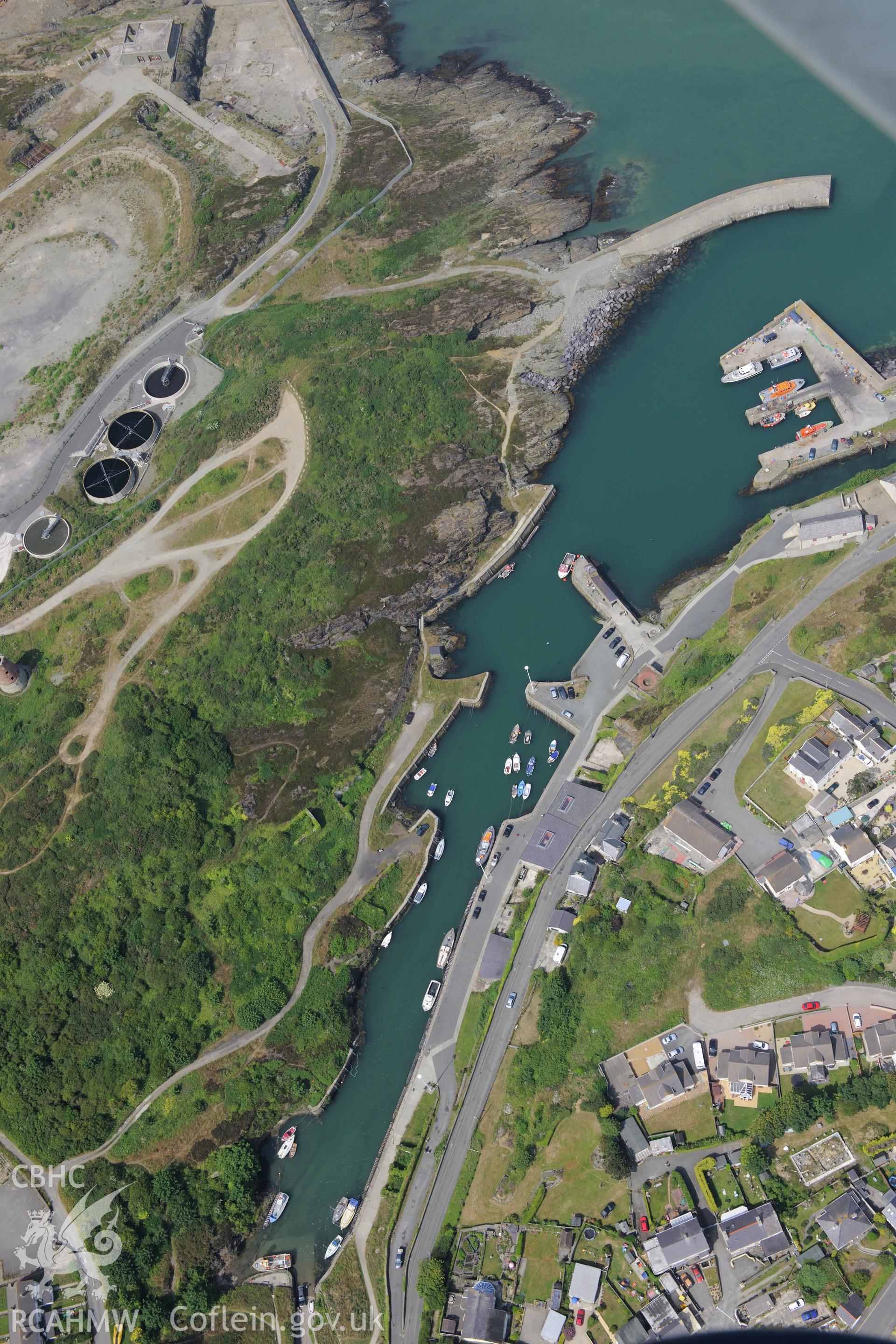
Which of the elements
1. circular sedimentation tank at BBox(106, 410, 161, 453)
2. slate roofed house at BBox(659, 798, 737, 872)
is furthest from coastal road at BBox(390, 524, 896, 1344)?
circular sedimentation tank at BBox(106, 410, 161, 453)

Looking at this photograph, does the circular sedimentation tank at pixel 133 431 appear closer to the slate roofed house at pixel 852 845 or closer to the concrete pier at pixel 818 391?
the concrete pier at pixel 818 391

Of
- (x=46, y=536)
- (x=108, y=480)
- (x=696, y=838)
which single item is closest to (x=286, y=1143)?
(x=696, y=838)

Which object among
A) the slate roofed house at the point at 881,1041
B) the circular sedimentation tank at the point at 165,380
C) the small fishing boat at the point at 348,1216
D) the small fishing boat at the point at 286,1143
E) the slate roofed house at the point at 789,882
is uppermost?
the circular sedimentation tank at the point at 165,380

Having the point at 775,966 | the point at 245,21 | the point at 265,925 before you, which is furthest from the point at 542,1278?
the point at 245,21

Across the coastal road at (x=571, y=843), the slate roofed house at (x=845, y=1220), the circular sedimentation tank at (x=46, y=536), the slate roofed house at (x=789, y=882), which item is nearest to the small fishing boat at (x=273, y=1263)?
the coastal road at (x=571, y=843)

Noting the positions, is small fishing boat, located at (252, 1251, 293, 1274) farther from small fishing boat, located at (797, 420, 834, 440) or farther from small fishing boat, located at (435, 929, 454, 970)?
small fishing boat, located at (797, 420, 834, 440)

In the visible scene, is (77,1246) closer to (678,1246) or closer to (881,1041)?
(678,1246)

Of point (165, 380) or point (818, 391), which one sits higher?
point (165, 380)
